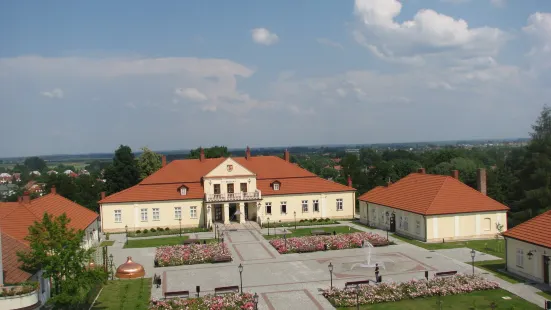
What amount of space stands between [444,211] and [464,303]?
15.9 m

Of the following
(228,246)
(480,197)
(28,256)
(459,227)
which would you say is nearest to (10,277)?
(28,256)

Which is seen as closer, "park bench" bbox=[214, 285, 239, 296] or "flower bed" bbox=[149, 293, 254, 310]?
"flower bed" bbox=[149, 293, 254, 310]

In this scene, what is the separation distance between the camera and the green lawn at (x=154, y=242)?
1594 inches

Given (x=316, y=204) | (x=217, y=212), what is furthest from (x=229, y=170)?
(x=316, y=204)

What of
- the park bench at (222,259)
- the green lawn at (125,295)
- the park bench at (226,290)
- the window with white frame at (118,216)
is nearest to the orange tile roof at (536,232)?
the park bench at (226,290)

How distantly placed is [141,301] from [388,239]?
21257 millimetres

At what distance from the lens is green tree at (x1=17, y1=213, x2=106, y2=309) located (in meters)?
19.8

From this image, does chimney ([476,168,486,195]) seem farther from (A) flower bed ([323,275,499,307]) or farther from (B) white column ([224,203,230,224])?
(B) white column ([224,203,230,224])

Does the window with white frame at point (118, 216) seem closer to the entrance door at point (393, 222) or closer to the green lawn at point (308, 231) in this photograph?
the green lawn at point (308, 231)

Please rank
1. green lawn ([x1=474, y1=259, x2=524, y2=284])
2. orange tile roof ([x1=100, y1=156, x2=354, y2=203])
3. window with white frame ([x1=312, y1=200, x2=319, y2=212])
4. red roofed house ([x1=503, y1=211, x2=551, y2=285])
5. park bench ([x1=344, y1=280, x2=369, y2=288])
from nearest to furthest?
park bench ([x1=344, y1=280, x2=369, y2=288]) → red roofed house ([x1=503, y1=211, x2=551, y2=285]) → green lawn ([x1=474, y1=259, x2=524, y2=284]) → orange tile roof ([x1=100, y1=156, x2=354, y2=203]) → window with white frame ([x1=312, y1=200, x2=319, y2=212])

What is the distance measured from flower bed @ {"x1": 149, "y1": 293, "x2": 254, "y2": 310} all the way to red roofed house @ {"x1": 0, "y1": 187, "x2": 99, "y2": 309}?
522 centimetres

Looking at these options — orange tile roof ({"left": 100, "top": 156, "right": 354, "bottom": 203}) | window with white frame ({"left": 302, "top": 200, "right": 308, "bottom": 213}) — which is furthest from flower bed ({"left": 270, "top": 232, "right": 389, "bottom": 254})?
orange tile roof ({"left": 100, "top": 156, "right": 354, "bottom": 203})

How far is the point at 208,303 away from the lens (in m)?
23.3

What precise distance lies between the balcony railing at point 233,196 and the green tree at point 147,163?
989 inches
